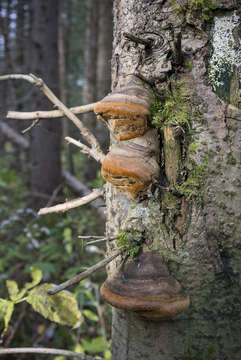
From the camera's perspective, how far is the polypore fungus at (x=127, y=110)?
2.94 ft

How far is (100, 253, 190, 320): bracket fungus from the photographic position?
0.88 metres

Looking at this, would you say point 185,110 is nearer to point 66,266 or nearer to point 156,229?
point 156,229

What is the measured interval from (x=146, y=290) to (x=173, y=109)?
1.95ft

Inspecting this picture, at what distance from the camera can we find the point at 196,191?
1012 mm

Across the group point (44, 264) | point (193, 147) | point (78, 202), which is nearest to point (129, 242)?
point (78, 202)

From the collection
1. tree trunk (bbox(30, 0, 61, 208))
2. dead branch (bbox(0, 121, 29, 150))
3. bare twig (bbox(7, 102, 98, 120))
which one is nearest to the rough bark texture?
bare twig (bbox(7, 102, 98, 120))

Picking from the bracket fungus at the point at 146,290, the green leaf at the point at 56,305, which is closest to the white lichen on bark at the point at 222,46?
the bracket fungus at the point at 146,290

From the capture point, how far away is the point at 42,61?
230 inches

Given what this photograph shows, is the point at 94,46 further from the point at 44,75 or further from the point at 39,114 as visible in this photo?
the point at 39,114

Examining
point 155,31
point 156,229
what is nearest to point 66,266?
point 156,229

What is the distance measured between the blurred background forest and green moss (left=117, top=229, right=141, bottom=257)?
0.19 m

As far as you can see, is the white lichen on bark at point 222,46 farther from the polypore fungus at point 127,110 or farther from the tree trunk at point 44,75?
the tree trunk at point 44,75

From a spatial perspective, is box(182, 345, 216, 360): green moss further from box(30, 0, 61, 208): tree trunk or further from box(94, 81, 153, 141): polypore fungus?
box(30, 0, 61, 208): tree trunk

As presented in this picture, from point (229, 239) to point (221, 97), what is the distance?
0.49m
